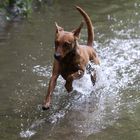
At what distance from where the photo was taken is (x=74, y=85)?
747 cm

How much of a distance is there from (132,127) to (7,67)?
9.61ft

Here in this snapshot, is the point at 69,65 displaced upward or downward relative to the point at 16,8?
upward

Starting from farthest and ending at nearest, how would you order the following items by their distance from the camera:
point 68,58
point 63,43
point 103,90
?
point 103,90
point 68,58
point 63,43

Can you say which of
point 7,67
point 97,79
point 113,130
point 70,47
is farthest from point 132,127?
point 7,67

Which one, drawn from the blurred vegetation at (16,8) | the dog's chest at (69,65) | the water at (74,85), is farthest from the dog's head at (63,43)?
the blurred vegetation at (16,8)

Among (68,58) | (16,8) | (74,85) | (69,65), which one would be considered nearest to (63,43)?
(68,58)

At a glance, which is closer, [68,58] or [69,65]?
[68,58]

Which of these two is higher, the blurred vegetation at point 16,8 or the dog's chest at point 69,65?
the dog's chest at point 69,65

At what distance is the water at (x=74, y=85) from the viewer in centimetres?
594

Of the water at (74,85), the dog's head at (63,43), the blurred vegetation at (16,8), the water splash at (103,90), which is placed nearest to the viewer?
the dog's head at (63,43)

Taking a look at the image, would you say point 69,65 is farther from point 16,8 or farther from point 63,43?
point 16,8

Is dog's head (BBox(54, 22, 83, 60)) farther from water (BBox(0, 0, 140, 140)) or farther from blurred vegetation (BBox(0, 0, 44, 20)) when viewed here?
blurred vegetation (BBox(0, 0, 44, 20))

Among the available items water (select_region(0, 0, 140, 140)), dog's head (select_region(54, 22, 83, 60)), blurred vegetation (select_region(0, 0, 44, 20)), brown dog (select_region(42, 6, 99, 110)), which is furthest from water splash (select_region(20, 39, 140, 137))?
blurred vegetation (select_region(0, 0, 44, 20))

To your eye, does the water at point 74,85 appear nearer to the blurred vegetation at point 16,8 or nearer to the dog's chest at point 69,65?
the blurred vegetation at point 16,8
